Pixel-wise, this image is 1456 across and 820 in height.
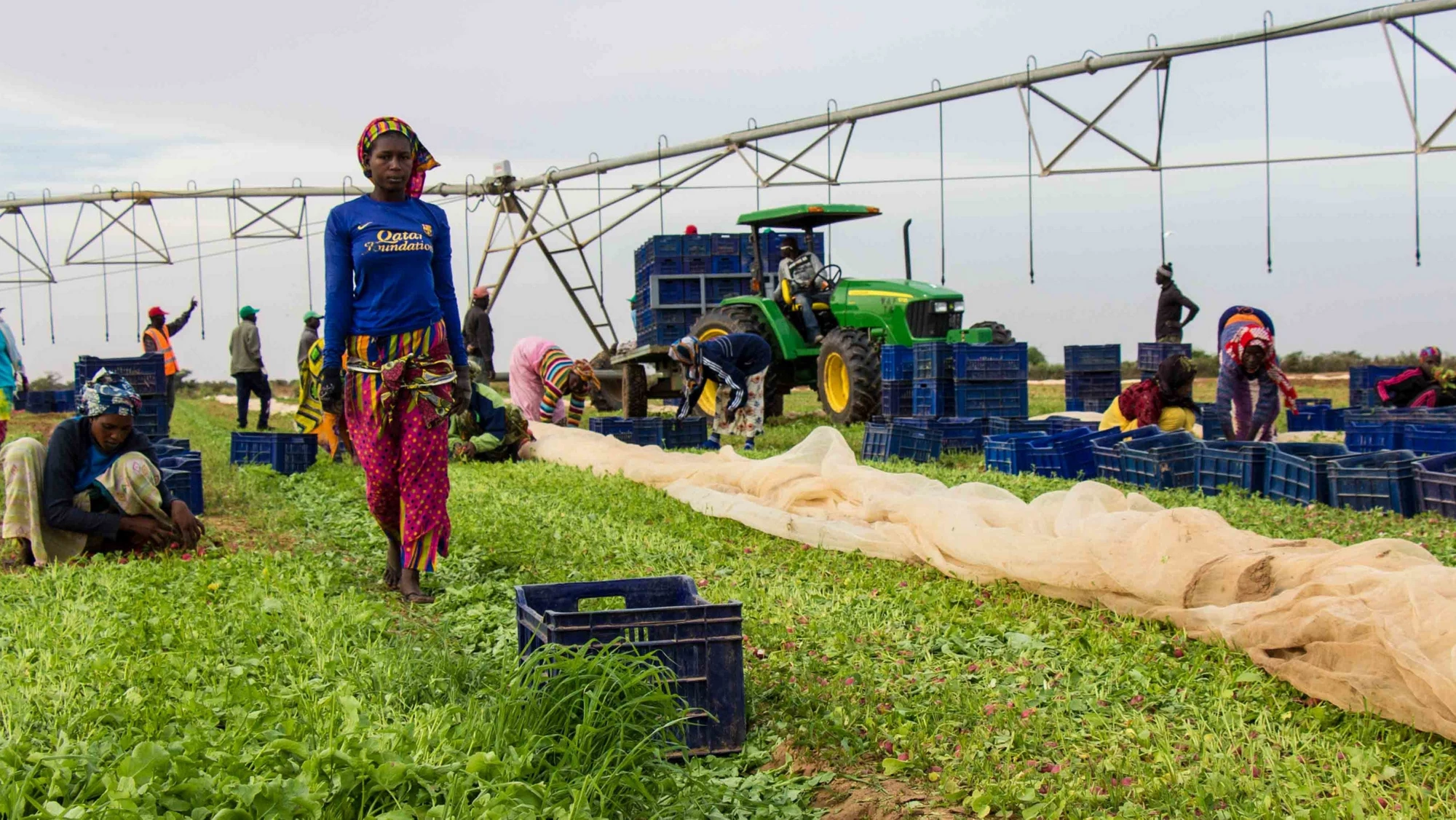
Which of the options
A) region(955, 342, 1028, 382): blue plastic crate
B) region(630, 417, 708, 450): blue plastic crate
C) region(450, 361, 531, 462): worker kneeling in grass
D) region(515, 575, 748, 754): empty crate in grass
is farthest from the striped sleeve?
region(515, 575, 748, 754): empty crate in grass

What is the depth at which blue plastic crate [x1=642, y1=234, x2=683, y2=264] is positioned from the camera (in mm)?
21000

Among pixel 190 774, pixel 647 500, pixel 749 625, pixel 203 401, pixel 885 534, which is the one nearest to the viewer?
pixel 190 774

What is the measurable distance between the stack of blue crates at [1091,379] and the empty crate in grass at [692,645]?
553 inches

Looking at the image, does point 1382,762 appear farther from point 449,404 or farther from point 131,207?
point 131,207

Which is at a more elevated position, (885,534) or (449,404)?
(449,404)

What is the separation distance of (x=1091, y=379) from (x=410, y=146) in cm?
1302

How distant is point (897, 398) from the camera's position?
16031 millimetres

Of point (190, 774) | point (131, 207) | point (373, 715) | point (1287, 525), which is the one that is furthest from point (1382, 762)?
point (131, 207)

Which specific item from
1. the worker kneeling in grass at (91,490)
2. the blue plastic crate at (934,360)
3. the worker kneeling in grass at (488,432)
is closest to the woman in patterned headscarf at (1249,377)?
the blue plastic crate at (934,360)

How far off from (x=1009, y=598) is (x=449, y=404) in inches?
114

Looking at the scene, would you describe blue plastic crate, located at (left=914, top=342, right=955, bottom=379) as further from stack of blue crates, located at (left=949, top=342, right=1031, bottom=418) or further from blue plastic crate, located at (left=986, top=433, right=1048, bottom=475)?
blue plastic crate, located at (left=986, top=433, right=1048, bottom=475)

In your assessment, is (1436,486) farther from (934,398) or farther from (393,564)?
(934,398)

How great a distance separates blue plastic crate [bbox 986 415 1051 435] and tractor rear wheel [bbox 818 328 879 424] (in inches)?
113

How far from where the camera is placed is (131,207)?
972 inches
